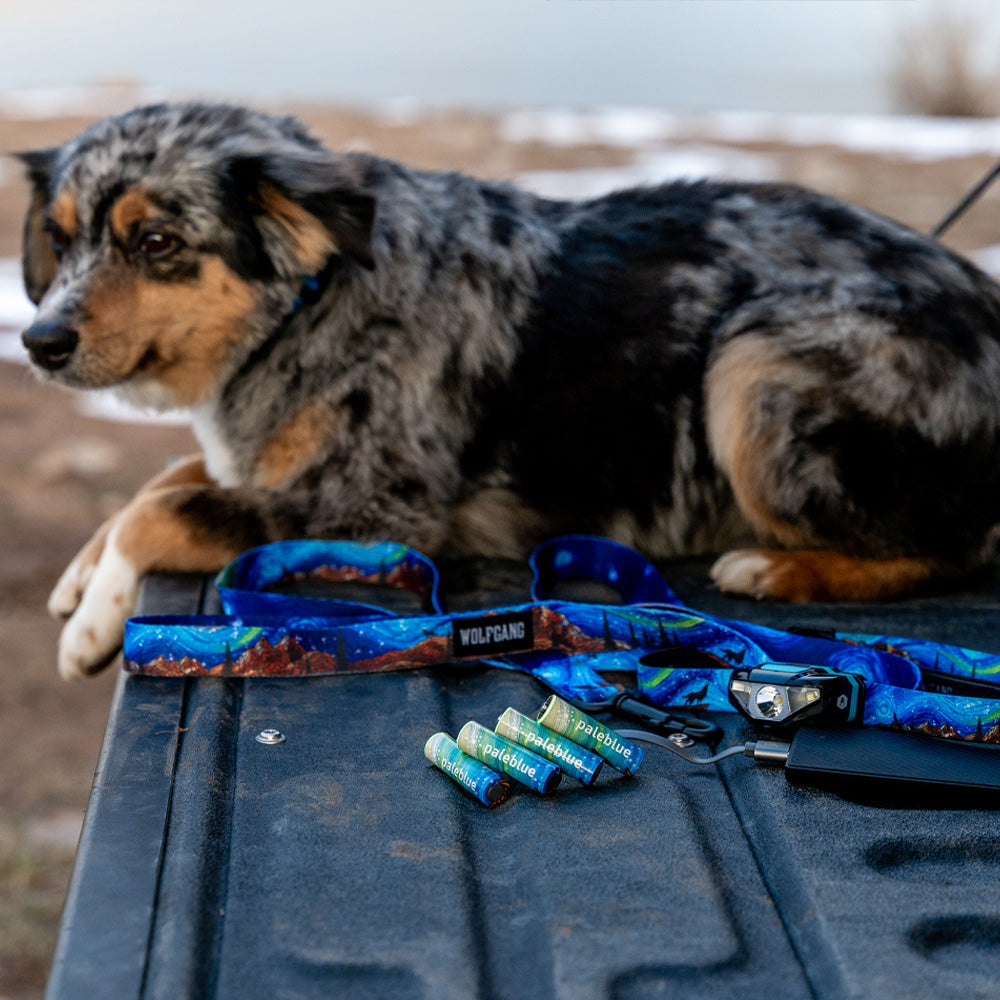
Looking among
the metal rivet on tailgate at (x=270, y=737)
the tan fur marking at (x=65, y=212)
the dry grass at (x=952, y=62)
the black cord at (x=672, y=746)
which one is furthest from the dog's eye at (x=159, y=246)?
the dry grass at (x=952, y=62)

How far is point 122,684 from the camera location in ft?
7.98

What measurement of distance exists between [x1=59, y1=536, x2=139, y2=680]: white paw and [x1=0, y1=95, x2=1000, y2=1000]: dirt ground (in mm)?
1192

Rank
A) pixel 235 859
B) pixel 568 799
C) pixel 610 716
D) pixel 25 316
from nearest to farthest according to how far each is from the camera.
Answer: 1. pixel 235 859
2. pixel 568 799
3. pixel 610 716
4. pixel 25 316

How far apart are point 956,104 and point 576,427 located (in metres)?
14.5

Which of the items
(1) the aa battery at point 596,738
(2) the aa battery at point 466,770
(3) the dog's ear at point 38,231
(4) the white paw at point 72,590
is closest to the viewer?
(2) the aa battery at point 466,770

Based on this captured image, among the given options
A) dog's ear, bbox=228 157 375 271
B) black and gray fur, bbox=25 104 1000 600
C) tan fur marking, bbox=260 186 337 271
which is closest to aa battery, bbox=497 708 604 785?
black and gray fur, bbox=25 104 1000 600

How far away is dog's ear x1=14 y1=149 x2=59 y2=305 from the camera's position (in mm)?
3410

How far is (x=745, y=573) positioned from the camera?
120 inches

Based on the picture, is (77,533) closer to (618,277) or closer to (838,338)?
(618,277)

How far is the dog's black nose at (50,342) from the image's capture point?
9.49ft

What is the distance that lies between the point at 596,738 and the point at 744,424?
3.94ft

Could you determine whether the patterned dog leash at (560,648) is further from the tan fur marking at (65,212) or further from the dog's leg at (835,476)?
the tan fur marking at (65,212)

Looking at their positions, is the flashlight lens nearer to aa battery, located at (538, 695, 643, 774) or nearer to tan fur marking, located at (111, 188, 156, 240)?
aa battery, located at (538, 695, 643, 774)

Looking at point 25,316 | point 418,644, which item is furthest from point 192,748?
point 25,316
